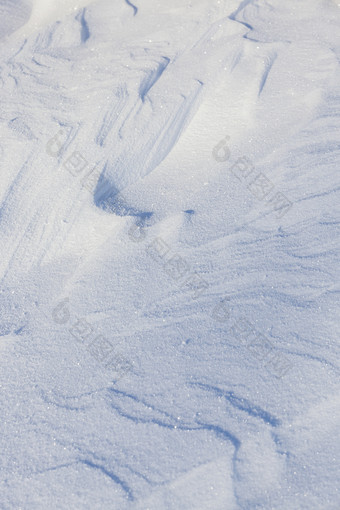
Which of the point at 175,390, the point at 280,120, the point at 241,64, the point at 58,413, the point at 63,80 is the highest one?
the point at 63,80

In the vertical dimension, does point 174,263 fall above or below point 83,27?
Result: below

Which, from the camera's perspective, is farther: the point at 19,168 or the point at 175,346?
the point at 19,168

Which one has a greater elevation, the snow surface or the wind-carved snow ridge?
the wind-carved snow ridge

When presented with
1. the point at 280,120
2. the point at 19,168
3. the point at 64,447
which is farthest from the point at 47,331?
the point at 280,120

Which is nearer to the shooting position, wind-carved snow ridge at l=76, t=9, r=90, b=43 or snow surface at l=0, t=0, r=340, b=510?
snow surface at l=0, t=0, r=340, b=510

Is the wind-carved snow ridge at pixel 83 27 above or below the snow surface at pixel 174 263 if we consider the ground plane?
above

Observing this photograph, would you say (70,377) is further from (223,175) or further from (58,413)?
(223,175)

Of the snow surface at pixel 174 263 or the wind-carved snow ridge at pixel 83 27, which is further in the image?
the wind-carved snow ridge at pixel 83 27

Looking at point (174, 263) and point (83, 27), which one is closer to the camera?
point (174, 263)
